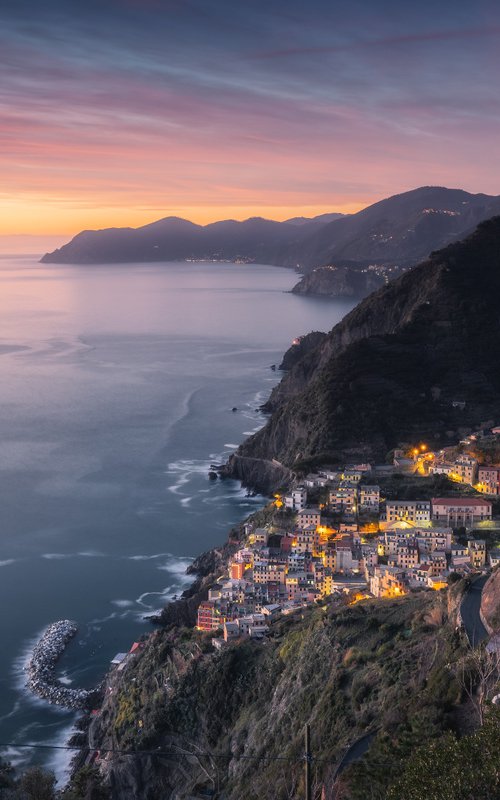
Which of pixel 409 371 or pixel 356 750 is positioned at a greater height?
pixel 409 371

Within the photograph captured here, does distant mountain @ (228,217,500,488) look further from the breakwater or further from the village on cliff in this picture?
the breakwater

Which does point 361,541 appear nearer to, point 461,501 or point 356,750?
point 461,501

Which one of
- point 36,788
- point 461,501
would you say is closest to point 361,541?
point 461,501

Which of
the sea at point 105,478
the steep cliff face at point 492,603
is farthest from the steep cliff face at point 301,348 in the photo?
the steep cliff face at point 492,603

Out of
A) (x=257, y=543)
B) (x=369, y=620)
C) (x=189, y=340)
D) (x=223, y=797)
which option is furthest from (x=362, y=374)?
(x=189, y=340)

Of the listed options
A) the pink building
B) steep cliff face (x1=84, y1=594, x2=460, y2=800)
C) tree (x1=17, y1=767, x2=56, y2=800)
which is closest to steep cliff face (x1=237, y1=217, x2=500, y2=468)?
the pink building

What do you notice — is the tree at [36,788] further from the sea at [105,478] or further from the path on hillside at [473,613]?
the path on hillside at [473,613]
